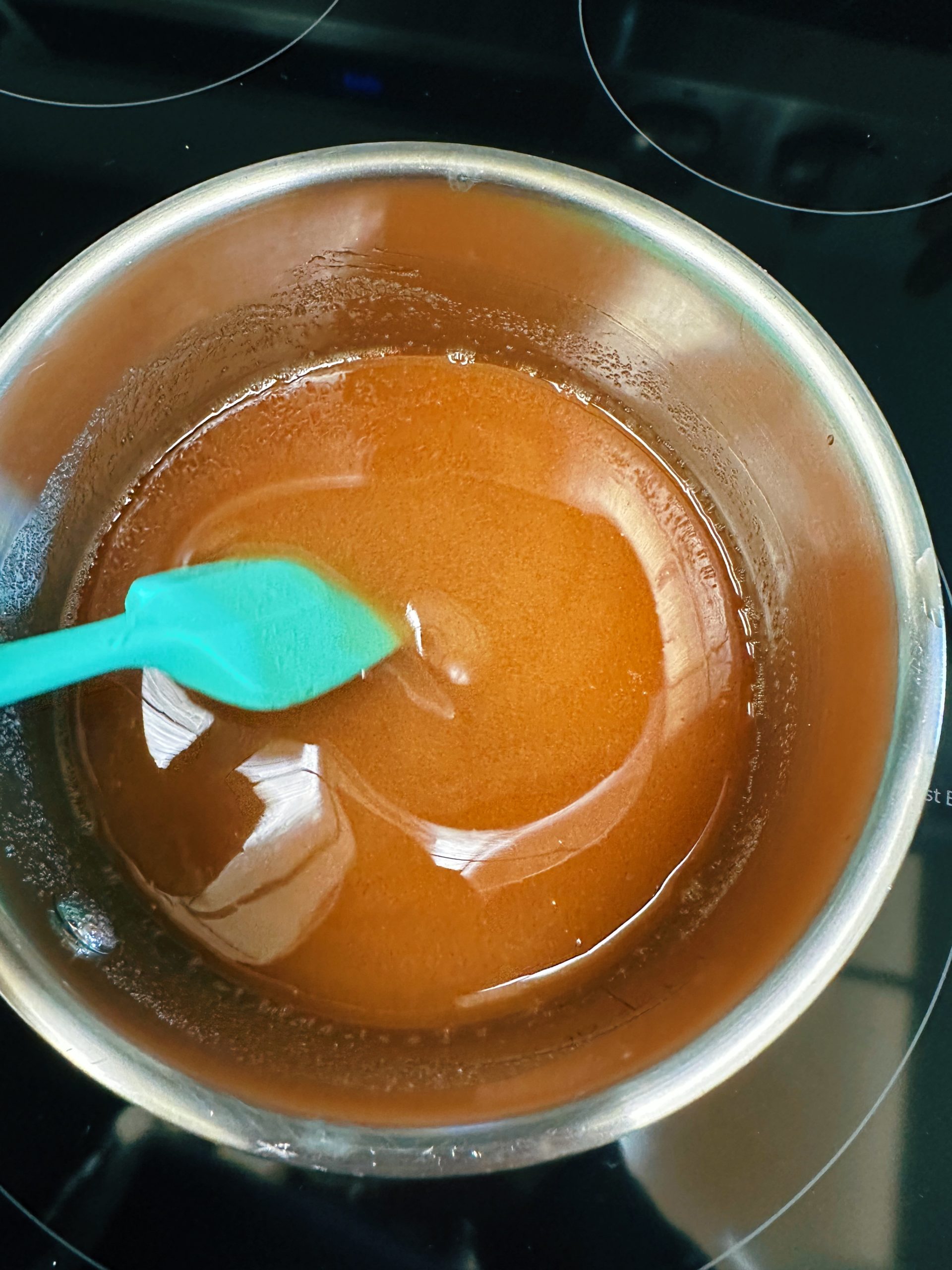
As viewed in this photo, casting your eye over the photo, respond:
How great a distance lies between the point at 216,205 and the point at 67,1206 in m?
0.85

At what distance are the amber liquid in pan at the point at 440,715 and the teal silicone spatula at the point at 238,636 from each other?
3cm

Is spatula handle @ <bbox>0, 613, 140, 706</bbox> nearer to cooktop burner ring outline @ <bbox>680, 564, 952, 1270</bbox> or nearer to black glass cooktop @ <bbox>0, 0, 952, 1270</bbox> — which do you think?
black glass cooktop @ <bbox>0, 0, 952, 1270</bbox>

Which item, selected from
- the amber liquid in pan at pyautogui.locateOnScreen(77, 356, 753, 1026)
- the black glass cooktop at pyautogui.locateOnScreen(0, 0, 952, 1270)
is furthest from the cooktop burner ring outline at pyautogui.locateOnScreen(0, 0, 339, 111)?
the amber liquid in pan at pyautogui.locateOnScreen(77, 356, 753, 1026)

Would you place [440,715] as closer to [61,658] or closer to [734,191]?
[61,658]

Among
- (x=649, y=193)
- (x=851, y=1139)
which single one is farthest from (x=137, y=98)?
(x=851, y=1139)

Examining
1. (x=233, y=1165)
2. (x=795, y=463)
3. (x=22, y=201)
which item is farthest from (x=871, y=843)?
(x=22, y=201)

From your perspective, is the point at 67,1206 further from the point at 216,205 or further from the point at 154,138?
the point at 154,138

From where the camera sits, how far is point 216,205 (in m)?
0.76

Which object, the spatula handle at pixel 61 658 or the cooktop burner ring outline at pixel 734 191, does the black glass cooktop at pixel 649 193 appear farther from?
the spatula handle at pixel 61 658

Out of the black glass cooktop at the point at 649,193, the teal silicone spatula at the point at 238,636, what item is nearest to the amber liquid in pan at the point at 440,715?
the teal silicone spatula at the point at 238,636

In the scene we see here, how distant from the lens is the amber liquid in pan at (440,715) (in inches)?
31.8

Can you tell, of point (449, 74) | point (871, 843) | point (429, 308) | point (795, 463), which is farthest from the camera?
point (449, 74)

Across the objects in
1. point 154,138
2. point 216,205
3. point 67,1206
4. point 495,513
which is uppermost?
point 154,138

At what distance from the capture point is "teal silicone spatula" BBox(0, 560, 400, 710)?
76 centimetres
